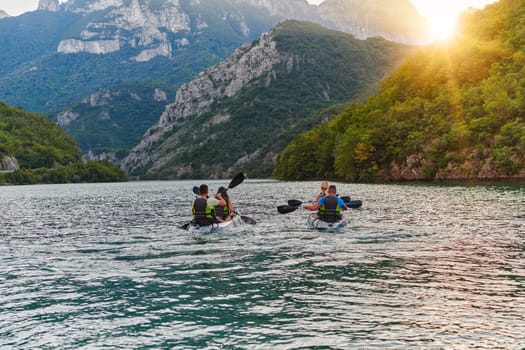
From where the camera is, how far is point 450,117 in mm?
116188

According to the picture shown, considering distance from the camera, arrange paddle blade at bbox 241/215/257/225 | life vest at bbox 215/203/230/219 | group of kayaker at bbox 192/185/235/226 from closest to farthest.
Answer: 1. group of kayaker at bbox 192/185/235/226
2. life vest at bbox 215/203/230/219
3. paddle blade at bbox 241/215/257/225

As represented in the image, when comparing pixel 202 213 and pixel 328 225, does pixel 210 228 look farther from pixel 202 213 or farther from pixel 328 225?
pixel 328 225

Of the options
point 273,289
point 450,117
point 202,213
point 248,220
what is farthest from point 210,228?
point 450,117

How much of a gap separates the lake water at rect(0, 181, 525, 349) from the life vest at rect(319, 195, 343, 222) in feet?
4.91

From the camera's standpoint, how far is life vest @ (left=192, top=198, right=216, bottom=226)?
1312 inches

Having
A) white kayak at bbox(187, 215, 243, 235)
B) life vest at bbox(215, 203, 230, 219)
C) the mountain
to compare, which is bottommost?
white kayak at bbox(187, 215, 243, 235)

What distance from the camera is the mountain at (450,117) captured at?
334 feet

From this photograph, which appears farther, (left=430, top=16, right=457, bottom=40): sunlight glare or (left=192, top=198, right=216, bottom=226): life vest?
(left=430, top=16, right=457, bottom=40): sunlight glare

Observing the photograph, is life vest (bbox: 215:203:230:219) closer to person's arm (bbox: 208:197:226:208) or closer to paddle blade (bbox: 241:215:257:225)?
person's arm (bbox: 208:197:226:208)

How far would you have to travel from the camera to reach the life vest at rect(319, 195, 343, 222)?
1329 inches

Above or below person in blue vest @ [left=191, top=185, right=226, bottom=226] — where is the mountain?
above

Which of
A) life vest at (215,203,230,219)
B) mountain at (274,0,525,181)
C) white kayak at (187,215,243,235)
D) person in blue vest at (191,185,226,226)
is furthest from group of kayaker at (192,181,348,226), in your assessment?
mountain at (274,0,525,181)

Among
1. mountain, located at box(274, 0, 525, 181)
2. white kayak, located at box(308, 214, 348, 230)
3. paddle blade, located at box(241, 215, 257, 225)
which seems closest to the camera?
white kayak, located at box(308, 214, 348, 230)

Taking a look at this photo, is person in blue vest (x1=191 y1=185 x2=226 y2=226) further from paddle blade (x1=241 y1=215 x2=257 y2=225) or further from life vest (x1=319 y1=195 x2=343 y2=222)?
life vest (x1=319 y1=195 x2=343 y2=222)
